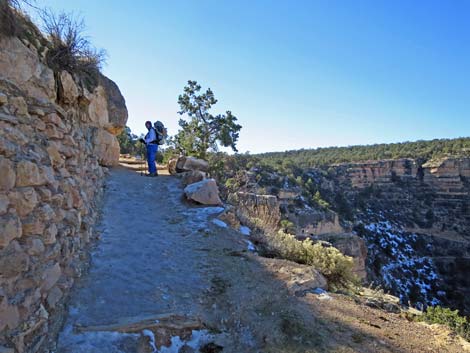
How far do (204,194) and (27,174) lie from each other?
3.93 metres

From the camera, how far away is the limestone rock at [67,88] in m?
3.51

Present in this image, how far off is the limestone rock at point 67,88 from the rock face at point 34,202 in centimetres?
2

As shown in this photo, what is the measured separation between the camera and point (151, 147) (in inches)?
314

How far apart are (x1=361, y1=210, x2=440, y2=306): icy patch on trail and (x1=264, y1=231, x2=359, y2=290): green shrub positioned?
741 inches

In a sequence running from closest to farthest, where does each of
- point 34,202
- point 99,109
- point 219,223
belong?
point 34,202 → point 219,223 → point 99,109

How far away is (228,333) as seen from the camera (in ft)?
8.23

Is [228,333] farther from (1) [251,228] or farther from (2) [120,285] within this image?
(1) [251,228]

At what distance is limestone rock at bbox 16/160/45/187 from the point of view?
1.94m

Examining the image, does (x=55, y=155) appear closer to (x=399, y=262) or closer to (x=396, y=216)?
(x=399, y=262)

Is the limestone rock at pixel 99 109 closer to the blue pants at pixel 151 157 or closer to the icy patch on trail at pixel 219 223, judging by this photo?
the blue pants at pixel 151 157

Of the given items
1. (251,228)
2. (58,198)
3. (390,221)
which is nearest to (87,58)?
(58,198)

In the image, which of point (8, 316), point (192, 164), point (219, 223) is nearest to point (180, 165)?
point (192, 164)

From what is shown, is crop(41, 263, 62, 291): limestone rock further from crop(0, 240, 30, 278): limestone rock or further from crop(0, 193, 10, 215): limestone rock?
crop(0, 193, 10, 215): limestone rock

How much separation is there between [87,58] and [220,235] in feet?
10.9
